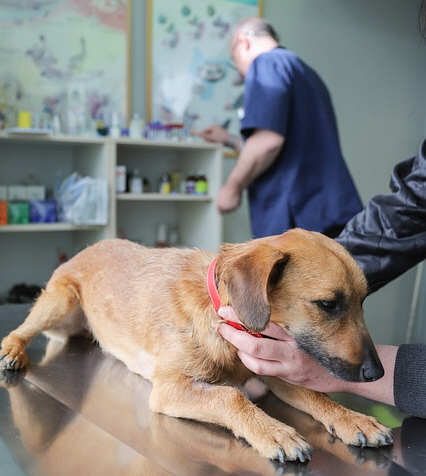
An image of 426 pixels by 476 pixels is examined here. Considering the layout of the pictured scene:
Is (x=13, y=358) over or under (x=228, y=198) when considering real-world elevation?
under

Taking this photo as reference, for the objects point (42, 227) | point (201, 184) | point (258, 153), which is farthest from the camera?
point (201, 184)

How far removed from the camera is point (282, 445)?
3.01ft

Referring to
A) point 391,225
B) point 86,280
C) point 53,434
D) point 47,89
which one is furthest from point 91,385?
point 47,89

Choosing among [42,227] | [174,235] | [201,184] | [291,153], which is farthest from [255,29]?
[174,235]

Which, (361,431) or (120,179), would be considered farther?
(120,179)

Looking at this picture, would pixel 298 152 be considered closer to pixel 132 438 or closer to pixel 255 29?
pixel 255 29

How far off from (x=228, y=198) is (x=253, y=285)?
1936 mm

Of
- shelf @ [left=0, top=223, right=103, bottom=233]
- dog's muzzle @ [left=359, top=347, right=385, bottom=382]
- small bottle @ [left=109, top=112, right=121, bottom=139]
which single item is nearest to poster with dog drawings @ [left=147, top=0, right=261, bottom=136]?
small bottle @ [left=109, top=112, right=121, bottom=139]

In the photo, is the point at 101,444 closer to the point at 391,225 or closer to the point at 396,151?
the point at 391,225

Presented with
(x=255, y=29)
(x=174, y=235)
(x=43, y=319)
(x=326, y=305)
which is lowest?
(x=174, y=235)

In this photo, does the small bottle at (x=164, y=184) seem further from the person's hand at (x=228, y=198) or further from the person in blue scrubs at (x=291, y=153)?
the person in blue scrubs at (x=291, y=153)

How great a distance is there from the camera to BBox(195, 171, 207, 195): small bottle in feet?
11.9

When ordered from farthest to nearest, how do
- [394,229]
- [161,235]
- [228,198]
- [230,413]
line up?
[161,235]
[228,198]
[394,229]
[230,413]

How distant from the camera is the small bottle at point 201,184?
363 centimetres
